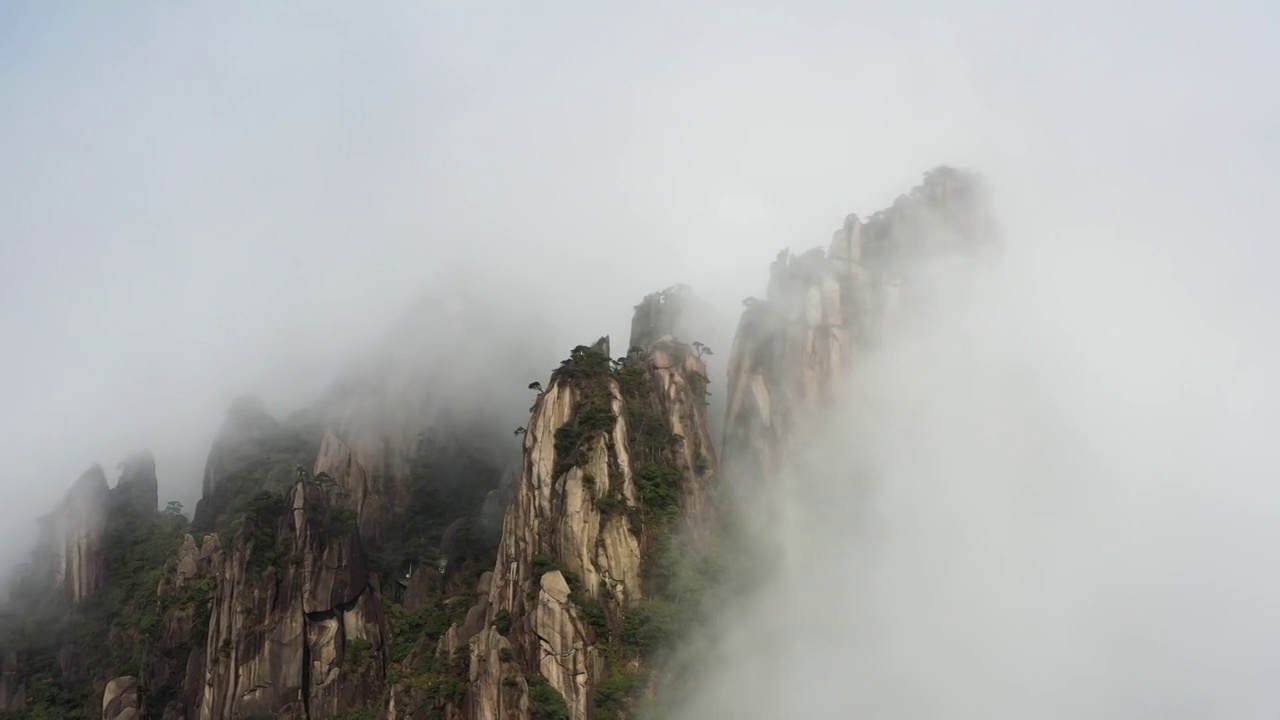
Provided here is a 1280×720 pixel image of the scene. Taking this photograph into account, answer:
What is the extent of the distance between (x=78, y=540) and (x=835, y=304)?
2580 inches

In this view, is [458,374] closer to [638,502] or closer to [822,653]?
[638,502]

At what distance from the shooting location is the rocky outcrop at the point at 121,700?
207ft

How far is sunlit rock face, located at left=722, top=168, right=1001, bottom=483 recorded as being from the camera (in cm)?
6391

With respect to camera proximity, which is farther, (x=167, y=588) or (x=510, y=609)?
(x=167, y=588)

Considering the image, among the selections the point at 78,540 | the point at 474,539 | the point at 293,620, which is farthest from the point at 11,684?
the point at 474,539

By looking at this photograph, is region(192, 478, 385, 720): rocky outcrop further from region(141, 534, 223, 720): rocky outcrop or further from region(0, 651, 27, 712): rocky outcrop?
region(0, 651, 27, 712): rocky outcrop

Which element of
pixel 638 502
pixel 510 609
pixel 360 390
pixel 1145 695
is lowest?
pixel 1145 695

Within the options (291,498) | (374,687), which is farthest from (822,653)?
(291,498)

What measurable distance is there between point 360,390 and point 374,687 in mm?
32580

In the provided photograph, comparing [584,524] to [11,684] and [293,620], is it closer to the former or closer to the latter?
[293,620]

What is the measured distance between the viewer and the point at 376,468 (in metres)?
78.9

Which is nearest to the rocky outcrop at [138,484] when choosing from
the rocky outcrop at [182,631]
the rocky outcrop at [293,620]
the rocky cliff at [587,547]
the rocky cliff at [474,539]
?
the rocky cliff at [474,539]

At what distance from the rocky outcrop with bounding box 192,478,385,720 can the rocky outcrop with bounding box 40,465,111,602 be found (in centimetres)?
2485

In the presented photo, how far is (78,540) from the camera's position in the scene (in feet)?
267
